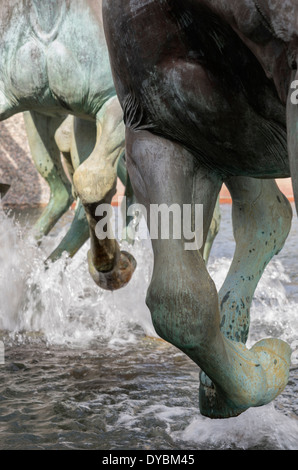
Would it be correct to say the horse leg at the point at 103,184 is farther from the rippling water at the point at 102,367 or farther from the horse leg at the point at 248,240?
the horse leg at the point at 248,240

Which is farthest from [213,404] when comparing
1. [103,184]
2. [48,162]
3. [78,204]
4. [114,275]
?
[48,162]

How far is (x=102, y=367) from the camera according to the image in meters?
3.22

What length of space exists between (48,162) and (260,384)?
3.11 m

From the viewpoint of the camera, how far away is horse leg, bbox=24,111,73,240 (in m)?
4.79

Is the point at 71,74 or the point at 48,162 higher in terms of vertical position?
the point at 71,74

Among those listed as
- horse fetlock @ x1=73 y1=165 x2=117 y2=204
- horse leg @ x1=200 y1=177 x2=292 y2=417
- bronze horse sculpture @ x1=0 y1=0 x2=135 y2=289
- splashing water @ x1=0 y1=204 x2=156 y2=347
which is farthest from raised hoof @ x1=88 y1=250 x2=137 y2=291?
horse leg @ x1=200 y1=177 x2=292 y2=417

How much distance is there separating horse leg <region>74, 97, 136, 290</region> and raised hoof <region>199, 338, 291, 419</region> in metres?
1.45

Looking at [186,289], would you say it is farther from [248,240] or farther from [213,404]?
[248,240]

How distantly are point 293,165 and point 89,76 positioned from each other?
6.84ft

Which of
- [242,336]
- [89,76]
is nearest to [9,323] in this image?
[89,76]

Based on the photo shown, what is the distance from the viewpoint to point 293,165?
1497 millimetres

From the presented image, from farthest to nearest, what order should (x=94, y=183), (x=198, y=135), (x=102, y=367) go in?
(x=94, y=183) < (x=102, y=367) < (x=198, y=135)

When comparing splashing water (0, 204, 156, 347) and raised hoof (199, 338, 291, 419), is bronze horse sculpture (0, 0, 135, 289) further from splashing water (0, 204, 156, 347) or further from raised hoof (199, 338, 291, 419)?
raised hoof (199, 338, 291, 419)

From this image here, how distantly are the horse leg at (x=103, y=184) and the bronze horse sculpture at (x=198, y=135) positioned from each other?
4.71 ft
